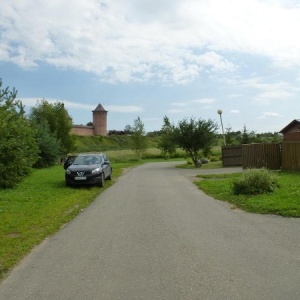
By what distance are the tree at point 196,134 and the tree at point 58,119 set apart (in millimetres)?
22840

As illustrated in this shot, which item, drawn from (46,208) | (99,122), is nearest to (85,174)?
(46,208)

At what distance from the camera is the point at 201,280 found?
4910 mm

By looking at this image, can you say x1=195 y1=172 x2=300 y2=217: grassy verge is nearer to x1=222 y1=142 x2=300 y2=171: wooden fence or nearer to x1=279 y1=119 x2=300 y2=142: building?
x1=222 y1=142 x2=300 y2=171: wooden fence

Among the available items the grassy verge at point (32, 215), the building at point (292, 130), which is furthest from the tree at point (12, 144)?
the building at point (292, 130)

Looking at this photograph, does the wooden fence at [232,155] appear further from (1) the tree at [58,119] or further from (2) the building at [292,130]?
(1) the tree at [58,119]

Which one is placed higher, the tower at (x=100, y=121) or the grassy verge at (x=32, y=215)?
the tower at (x=100, y=121)

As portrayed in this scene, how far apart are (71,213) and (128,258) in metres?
5.09

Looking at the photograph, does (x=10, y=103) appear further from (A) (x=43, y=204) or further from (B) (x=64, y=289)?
(B) (x=64, y=289)

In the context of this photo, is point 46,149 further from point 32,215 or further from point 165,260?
point 165,260

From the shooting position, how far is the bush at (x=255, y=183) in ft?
42.8

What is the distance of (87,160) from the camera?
64.2 feet

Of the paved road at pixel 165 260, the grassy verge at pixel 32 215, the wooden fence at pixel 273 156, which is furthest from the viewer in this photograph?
the wooden fence at pixel 273 156

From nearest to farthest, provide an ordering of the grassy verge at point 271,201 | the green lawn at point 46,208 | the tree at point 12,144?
the green lawn at point 46,208 → the grassy verge at point 271,201 → the tree at point 12,144

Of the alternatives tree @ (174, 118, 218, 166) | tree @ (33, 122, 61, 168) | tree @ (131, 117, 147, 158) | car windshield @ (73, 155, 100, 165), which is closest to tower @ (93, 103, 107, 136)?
tree @ (131, 117, 147, 158)
